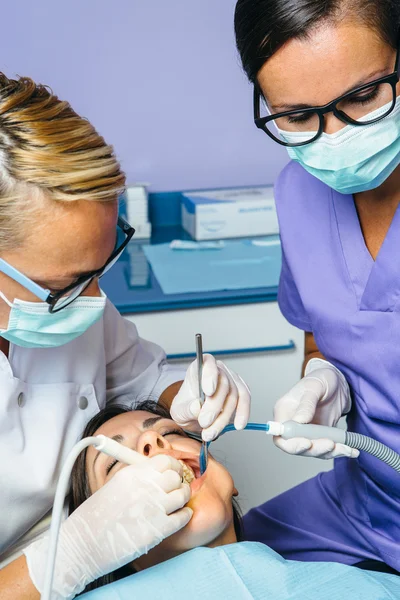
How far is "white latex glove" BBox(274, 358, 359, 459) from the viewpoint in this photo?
1332 millimetres

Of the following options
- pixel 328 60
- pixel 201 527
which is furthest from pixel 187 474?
pixel 328 60

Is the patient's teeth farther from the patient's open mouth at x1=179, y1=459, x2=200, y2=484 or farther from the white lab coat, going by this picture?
the white lab coat

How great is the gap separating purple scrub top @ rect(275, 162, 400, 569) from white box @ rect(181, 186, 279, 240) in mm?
1011

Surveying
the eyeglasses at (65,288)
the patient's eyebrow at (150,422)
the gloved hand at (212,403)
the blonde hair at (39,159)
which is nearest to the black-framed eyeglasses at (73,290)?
the eyeglasses at (65,288)

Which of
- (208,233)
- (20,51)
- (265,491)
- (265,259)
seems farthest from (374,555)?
(20,51)

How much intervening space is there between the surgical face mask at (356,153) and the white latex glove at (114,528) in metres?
0.62

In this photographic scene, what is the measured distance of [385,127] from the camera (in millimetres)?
1280

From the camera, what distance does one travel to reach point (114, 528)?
1.25m

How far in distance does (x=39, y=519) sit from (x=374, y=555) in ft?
2.38

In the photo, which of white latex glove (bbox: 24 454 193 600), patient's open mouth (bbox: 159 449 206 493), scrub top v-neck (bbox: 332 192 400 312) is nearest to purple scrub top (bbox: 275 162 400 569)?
scrub top v-neck (bbox: 332 192 400 312)

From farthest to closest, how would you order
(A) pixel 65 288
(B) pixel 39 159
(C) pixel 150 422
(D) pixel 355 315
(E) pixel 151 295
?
(E) pixel 151 295
(C) pixel 150 422
(D) pixel 355 315
(A) pixel 65 288
(B) pixel 39 159

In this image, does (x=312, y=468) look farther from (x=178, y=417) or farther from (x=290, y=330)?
(x=178, y=417)

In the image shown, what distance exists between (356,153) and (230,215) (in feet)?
4.73

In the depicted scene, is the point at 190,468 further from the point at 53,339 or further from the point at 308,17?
the point at 308,17
